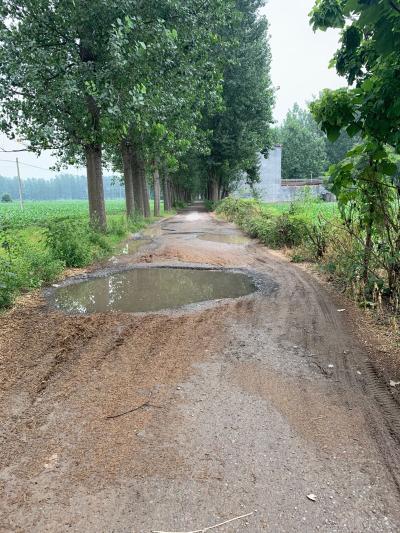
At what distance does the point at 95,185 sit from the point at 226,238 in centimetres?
545

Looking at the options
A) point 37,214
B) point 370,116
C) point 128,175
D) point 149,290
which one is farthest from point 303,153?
point 370,116

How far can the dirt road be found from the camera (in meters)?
2.51

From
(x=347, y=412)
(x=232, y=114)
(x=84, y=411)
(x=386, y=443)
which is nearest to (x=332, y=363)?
(x=347, y=412)

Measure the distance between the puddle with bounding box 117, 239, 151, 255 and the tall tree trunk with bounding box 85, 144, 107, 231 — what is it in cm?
108

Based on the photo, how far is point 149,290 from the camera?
802 centimetres

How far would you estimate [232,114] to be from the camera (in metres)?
30.2

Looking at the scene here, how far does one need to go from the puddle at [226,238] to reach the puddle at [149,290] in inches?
222

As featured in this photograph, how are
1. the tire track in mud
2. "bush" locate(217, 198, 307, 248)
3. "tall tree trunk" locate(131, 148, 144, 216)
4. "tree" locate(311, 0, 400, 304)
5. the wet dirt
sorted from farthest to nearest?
"tall tree trunk" locate(131, 148, 144, 216) < the wet dirt < "bush" locate(217, 198, 307, 248) < "tree" locate(311, 0, 400, 304) < the tire track in mud

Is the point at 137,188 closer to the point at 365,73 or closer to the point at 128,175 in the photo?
the point at 128,175

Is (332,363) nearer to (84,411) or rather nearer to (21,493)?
(84,411)

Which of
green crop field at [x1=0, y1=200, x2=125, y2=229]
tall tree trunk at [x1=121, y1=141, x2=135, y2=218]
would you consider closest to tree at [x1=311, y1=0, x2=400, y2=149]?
green crop field at [x1=0, y1=200, x2=125, y2=229]

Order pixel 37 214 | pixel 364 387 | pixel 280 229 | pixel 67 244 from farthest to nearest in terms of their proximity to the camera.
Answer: pixel 37 214
pixel 280 229
pixel 67 244
pixel 364 387

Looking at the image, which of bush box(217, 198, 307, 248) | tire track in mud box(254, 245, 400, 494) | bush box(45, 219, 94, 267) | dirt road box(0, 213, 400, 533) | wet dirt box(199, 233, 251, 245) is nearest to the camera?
dirt road box(0, 213, 400, 533)

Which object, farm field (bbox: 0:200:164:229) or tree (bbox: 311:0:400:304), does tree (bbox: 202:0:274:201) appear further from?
tree (bbox: 311:0:400:304)
